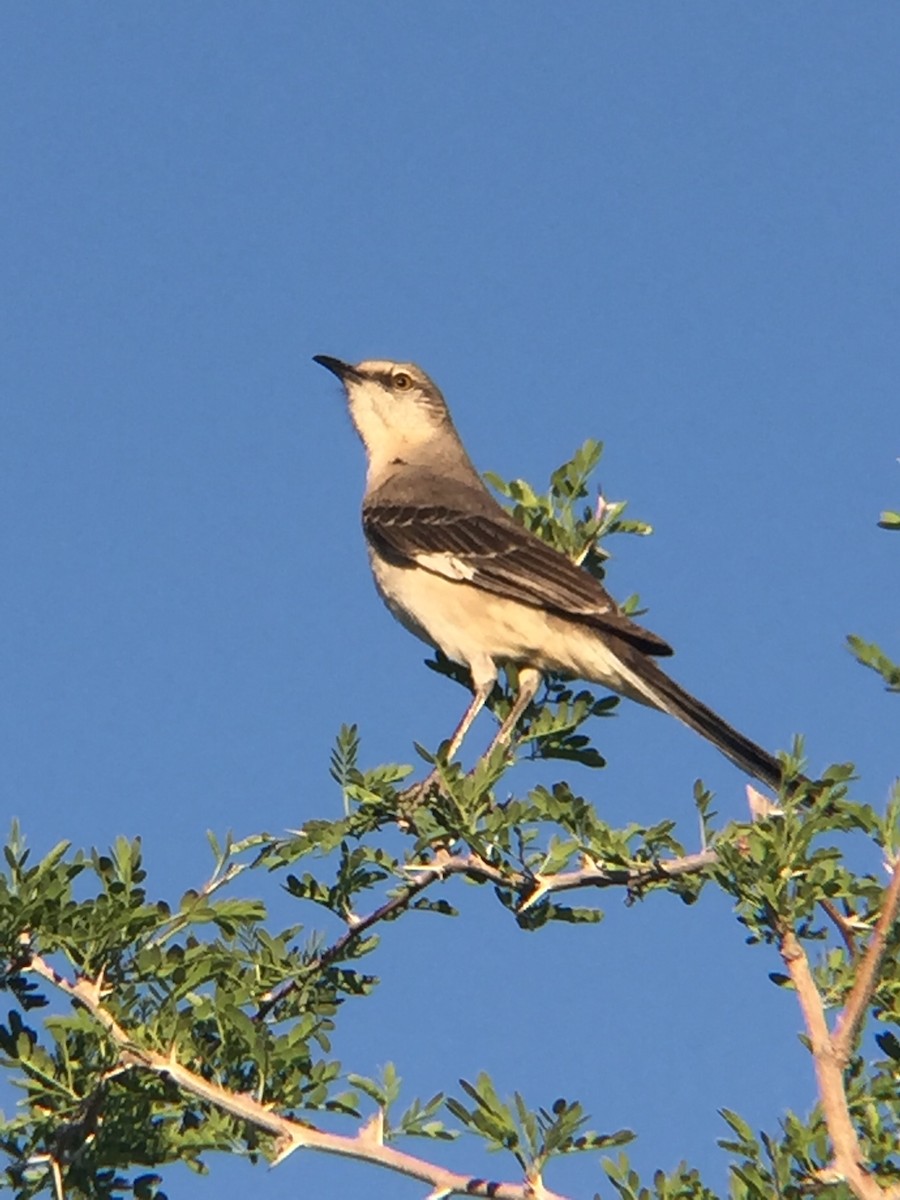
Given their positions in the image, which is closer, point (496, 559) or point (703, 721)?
point (703, 721)

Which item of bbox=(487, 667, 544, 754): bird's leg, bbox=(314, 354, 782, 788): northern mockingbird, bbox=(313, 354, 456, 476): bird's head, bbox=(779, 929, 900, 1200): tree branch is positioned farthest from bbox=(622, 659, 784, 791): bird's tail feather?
bbox=(313, 354, 456, 476): bird's head

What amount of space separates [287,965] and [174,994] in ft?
1.61

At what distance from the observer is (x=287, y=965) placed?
4965 millimetres

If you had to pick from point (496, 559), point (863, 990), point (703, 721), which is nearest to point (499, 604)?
point (496, 559)

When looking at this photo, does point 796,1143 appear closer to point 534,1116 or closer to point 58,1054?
point 534,1116

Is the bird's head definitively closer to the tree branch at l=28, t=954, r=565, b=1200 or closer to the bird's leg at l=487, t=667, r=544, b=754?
the bird's leg at l=487, t=667, r=544, b=754

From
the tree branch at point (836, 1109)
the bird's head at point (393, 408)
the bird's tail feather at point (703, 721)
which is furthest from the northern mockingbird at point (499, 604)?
the tree branch at point (836, 1109)

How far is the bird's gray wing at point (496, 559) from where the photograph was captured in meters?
7.64

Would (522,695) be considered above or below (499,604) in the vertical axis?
below

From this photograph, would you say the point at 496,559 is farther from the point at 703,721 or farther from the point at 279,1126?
the point at 279,1126

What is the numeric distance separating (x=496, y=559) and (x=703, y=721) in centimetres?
148

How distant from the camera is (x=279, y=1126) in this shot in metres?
4.16

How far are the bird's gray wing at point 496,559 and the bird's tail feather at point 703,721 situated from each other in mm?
178

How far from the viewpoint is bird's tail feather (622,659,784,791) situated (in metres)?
6.77
